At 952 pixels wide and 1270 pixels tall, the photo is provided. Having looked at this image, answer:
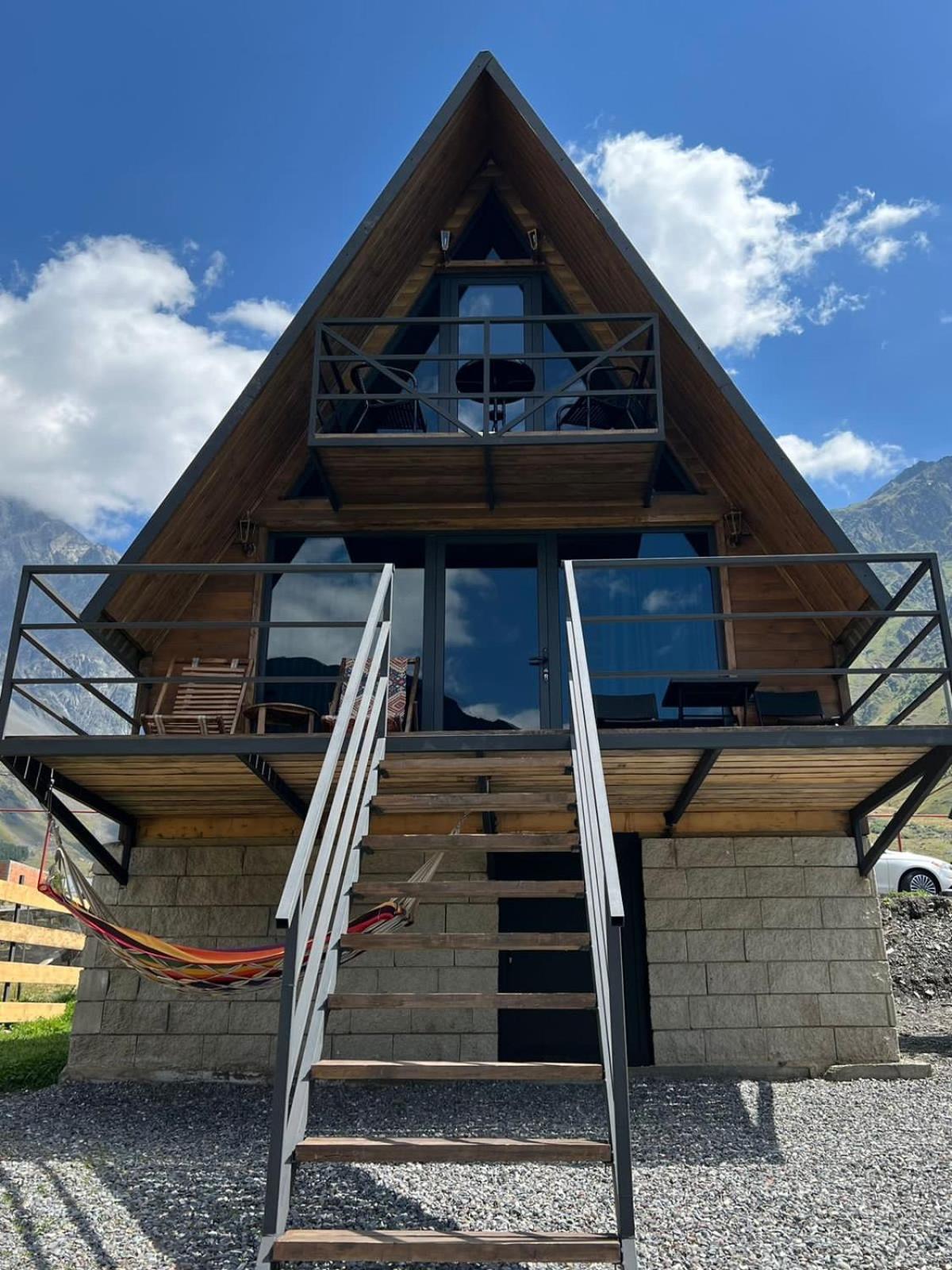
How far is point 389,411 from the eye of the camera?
29.7ft

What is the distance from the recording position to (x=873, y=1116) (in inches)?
232

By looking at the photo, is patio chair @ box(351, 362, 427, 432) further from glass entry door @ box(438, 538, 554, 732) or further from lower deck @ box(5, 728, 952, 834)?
lower deck @ box(5, 728, 952, 834)

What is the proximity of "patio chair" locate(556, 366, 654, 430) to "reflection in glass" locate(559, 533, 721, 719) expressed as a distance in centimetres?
104

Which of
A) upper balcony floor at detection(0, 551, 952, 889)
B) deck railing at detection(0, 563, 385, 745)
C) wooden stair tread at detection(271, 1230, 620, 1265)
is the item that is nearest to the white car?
upper balcony floor at detection(0, 551, 952, 889)

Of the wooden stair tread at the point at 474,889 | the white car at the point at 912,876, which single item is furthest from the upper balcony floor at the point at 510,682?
the white car at the point at 912,876

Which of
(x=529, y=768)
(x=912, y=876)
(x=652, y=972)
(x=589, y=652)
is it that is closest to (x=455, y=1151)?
(x=529, y=768)

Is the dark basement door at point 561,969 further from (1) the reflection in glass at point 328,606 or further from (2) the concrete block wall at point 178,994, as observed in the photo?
(1) the reflection in glass at point 328,606

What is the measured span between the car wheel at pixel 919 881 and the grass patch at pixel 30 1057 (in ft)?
38.7

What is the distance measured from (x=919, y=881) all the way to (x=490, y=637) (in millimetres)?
9949

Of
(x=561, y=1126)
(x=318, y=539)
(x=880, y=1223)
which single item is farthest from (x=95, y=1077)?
(x=880, y=1223)

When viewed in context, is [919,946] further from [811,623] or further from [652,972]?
[652,972]

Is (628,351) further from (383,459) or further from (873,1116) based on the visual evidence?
(873,1116)

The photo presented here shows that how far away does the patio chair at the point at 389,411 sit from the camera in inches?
353

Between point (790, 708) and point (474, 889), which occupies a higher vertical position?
point (790, 708)
